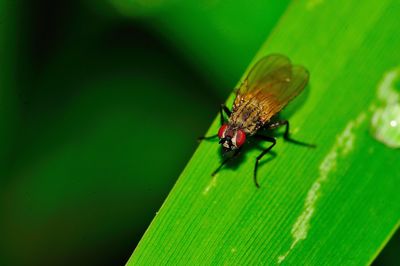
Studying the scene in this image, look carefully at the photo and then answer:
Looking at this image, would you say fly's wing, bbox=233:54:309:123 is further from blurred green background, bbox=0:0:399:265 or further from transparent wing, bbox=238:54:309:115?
blurred green background, bbox=0:0:399:265

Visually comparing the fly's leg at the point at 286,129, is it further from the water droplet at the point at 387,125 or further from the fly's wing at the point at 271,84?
the water droplet at the point at 387,125

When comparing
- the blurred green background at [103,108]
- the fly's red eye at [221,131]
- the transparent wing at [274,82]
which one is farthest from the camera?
the blurred green background at [103,108]

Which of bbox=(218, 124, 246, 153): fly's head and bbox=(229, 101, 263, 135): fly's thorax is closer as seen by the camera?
bbox=(218, 124, 246, 153): fly's head

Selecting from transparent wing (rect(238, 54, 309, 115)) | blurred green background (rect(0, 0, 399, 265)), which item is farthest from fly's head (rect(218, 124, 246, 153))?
blurred green background (rect(0, 0, 399, 265))

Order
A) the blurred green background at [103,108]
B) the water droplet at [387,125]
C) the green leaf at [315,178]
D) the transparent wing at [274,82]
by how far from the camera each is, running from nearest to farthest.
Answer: the green leaf at [315,178]
the water droplet at [387,125]
the transparent wing at [274,82]
the blurred green background at [103,108]

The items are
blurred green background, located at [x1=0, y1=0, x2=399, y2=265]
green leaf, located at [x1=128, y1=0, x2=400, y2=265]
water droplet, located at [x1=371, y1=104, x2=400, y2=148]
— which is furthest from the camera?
blurred green background, located at [x1=0, y1=0, x2=399, y2=265]

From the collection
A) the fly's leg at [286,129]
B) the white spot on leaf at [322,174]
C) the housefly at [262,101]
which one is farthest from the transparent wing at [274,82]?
the white spot on leaf at [322,174]

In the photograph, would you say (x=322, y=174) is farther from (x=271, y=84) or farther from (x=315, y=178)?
(x=271, y=84)
